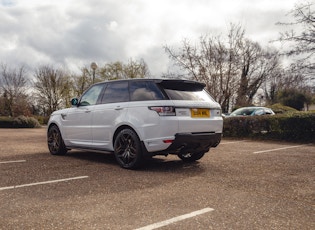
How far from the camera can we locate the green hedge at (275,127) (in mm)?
11766

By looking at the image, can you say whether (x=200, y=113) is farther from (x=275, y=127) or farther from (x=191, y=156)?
(x=275, y=127)

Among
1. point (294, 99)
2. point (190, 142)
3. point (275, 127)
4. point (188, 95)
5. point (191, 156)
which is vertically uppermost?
point (294, 99)

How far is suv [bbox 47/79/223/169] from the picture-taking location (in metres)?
5.25

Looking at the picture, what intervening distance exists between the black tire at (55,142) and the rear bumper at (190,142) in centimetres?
316

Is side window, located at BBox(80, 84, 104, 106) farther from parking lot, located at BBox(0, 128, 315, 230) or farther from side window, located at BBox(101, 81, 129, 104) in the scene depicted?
parking lot, located at BBox(0, 128, 315, 230)

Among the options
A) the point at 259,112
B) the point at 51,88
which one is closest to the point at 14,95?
the point at 51,88

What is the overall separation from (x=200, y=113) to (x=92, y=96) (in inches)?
101

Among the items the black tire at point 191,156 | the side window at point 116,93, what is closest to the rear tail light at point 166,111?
the side window at point 116,93

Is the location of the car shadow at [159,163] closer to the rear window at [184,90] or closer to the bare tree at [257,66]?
the rear window at [184,90]

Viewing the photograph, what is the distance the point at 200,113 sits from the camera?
222 inches

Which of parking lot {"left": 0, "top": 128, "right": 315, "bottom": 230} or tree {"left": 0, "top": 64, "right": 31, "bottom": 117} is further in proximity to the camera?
tree {"left": 0, "top": 64, "right": 31, "bottom": 117}

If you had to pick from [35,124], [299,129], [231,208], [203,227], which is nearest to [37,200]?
[203,227]

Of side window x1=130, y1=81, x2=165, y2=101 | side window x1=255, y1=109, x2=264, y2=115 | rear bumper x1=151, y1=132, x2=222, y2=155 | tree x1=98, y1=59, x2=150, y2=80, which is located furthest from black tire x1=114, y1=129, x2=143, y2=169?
tree x1=98, y1=59, x2=150, y2=80

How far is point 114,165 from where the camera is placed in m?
6.13
